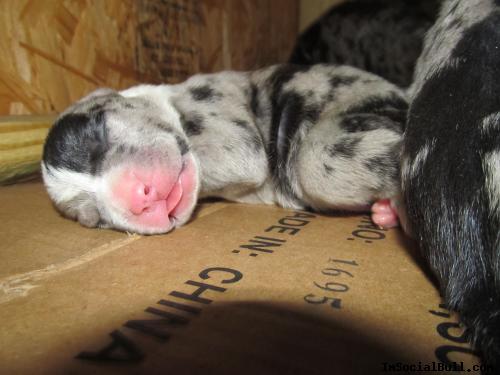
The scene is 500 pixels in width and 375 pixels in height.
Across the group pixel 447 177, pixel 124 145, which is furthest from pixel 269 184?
pixel 447 177

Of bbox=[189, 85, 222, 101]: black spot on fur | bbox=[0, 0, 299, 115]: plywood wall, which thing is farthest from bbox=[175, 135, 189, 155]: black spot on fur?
bbox=[0, 0, 299, 115]: plywood wall

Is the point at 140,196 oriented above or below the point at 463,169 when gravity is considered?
below

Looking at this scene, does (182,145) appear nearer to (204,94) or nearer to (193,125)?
(193,125)

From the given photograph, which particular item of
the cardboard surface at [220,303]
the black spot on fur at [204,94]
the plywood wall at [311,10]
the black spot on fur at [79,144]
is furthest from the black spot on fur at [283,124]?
the plywood wall at [311,10]

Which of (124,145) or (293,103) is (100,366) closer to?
(124,145)

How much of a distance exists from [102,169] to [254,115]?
91cm

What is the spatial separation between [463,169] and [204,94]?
1535 millimetres

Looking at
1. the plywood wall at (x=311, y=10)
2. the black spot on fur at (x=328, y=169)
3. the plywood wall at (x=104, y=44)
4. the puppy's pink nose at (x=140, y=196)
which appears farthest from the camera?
the plywood wall at (x=311, y=10)

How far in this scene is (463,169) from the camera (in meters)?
1.24

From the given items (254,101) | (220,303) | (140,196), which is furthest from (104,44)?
(220,303)

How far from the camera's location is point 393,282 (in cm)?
148

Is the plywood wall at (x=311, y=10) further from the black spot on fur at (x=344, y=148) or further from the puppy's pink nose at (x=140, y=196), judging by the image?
the puppy's pink nose at (x=140, y=196)

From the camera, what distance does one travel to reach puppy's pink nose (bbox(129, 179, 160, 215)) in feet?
5.94

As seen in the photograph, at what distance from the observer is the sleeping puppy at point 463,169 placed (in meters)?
1.16
